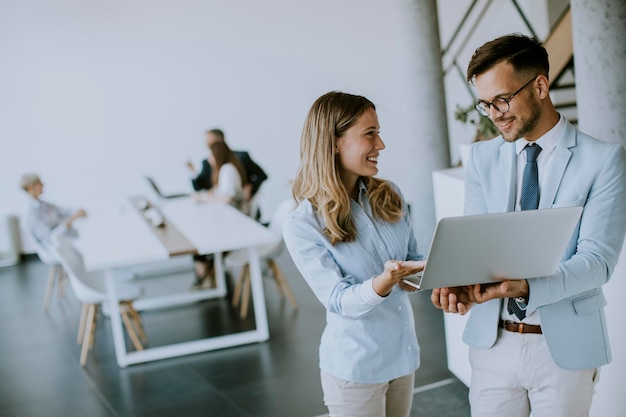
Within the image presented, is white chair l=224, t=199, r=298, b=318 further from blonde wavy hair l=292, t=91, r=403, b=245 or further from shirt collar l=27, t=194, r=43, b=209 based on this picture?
blonde wavy hair l=292, t=91, r=403, b=245

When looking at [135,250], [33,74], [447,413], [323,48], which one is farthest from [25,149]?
[447,413]

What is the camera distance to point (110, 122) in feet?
31.9

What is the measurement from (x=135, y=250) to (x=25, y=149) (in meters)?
4.90

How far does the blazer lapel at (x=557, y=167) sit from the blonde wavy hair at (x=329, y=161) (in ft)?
1.81

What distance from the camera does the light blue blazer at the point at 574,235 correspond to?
76.0 inches

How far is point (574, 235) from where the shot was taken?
202cm

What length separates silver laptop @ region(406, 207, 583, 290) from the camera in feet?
5.93

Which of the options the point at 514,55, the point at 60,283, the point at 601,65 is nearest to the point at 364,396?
the point at 514,55

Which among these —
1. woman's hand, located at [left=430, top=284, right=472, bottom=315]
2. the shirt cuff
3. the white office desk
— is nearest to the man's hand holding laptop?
woman's hand, located at [left=430, top=284, right=472, bottom=315]

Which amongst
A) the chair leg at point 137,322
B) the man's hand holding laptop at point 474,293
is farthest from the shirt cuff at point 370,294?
the chair leg at point 137,322

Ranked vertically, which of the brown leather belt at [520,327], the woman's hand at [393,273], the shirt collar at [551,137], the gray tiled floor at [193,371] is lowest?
the gray tiled floor at [193,371]

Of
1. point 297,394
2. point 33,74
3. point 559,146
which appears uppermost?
point 33,74

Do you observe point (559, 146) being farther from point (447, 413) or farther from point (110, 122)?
point (110, 122)

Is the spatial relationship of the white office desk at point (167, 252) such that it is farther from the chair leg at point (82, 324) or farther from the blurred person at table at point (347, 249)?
the blurred person at table at point (347, 249)
